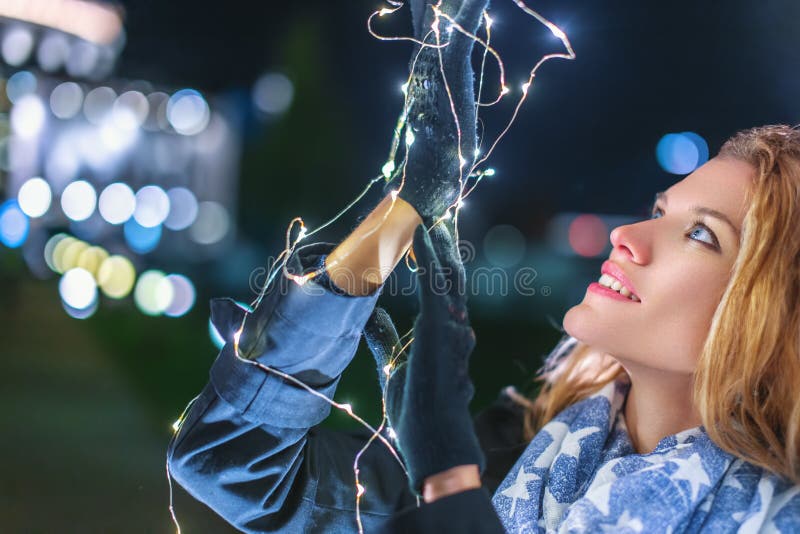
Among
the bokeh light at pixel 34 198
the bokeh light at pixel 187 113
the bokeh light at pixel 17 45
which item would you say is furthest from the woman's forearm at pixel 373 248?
the bokeh light at pixel 34 198

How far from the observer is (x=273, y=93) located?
407 cm

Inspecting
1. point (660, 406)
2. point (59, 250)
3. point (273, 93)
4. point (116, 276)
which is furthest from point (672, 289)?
point (59, 250)

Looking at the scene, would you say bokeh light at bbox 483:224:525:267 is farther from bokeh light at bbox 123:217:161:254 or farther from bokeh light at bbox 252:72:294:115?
bokeh light at bbox 123:217:161:254

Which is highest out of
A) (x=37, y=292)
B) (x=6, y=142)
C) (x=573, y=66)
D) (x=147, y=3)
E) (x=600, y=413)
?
(x=573, y=66)

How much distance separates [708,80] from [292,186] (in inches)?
114

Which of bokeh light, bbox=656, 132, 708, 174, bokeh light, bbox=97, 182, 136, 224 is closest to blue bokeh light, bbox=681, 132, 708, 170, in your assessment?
bokeh light, bbox=656, 132, 708, 174

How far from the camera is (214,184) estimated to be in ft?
18.7

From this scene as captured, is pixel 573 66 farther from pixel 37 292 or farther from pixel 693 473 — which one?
pixel 37 292

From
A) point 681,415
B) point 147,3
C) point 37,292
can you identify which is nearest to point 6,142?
point 37,292

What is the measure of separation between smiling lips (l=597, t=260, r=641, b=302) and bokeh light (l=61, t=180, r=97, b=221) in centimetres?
564

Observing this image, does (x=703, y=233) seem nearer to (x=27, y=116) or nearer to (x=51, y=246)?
(x=51, y=246)

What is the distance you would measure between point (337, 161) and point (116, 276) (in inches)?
80.2

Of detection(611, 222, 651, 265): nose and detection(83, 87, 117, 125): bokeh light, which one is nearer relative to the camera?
detection(611, 222, 651, 265): nose

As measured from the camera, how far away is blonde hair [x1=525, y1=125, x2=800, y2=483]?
3.15 feet
